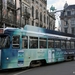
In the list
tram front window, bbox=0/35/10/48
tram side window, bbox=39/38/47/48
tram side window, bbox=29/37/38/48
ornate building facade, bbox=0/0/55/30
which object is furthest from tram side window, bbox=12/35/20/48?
ornate building facade, bbox=0/0/55/30

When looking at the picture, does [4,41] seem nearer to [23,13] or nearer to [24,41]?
[24,41]

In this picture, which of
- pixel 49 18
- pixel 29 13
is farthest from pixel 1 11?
pixel 49 18

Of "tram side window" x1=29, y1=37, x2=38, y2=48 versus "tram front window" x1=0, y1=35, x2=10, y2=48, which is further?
"tram side window" x1=29, y1=37, x2=38, y2=48

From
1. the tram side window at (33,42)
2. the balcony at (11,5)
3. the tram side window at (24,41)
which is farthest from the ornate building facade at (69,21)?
the tram side window at (24,41)

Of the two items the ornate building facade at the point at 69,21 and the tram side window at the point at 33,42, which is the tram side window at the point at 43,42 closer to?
the tram side window at the point at 33,42

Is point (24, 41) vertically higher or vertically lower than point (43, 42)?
higher

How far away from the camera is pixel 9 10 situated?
42.5 m

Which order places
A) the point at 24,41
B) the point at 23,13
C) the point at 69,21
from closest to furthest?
the point at 24,41, the point at 23,13, the point at 69,21

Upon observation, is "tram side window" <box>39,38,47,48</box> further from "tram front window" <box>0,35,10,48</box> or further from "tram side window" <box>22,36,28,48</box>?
"tram front window" <box>0,35,10,48</box>

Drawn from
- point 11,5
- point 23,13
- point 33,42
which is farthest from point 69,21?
point 33,42

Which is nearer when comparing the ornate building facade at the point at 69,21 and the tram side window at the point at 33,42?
the tram side window at the point at 33,42

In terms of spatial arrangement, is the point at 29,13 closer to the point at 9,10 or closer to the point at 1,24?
the point at 9,10

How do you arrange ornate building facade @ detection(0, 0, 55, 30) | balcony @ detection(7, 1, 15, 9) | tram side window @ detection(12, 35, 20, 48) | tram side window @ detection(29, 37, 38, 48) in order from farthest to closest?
balcony @ detection(7, 1, 15, 9), ornate building facade @ detection(0, 0, 55, 30), tram side window @ detection(29, 37, 38, 48), tram side window @ detection(12, 35, 20, 48)

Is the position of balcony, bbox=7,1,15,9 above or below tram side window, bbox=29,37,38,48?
above
